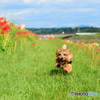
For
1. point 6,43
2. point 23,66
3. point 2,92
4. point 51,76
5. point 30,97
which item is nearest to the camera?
point 30,97

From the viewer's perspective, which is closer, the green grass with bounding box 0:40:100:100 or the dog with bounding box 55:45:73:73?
the green grass with bounding box 0:40:100:100

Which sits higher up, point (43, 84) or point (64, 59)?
point (64, 59)

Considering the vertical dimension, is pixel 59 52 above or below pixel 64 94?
above

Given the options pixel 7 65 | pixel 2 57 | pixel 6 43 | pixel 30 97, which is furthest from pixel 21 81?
pixel 6 43

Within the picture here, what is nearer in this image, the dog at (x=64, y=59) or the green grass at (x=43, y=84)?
the green grass at (x=43, y=84)

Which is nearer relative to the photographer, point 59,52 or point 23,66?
point 59,52

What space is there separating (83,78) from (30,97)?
1507 millimetres

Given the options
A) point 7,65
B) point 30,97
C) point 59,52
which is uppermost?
point 59,52

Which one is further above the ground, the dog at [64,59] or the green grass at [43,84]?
the dog at [64,59]

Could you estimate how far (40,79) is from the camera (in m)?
3.73

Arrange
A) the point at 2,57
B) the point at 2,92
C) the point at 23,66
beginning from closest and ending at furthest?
1. the point at 2,92
2. the point at 23,66
3. the point at 2,57

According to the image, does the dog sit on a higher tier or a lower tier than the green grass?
higher

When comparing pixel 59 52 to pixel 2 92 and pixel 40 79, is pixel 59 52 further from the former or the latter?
pixel 2 92

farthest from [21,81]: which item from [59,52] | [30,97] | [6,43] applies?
[6,43]
